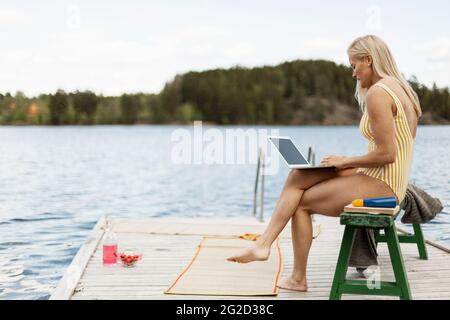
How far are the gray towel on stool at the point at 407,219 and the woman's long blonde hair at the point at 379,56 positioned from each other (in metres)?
0.69

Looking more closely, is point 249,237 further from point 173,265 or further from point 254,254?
point 254,254

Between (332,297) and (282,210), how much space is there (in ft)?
1.43

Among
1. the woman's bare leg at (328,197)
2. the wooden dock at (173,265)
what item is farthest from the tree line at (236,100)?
the woman's bare leg at (328,197)

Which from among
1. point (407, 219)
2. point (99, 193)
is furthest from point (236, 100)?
point (407, 219)

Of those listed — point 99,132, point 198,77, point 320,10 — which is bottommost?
point 99,132

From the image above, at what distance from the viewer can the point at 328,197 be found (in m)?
2.93

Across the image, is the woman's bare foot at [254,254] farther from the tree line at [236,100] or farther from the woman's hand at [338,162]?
the tree line at [236,100]

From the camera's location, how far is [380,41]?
290cm

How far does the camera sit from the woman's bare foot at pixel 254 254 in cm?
300

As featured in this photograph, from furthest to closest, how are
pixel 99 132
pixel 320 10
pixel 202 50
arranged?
pixel 99 132, pixel 202 50, pixel 320 10

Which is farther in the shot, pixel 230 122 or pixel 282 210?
pixel 230 122

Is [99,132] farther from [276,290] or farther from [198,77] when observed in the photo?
[276,290]

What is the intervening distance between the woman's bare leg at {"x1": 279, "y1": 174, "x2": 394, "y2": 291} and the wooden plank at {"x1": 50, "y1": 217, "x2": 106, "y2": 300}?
3.64 ft
